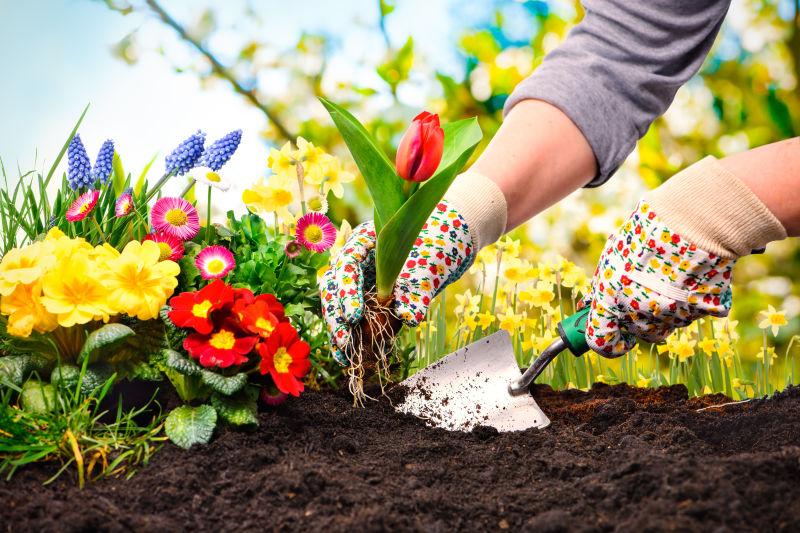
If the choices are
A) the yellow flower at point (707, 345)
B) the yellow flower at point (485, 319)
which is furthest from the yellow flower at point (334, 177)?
the yellow flower at point (707, 345)

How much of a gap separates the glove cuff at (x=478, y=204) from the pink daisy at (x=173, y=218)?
1.96 feet

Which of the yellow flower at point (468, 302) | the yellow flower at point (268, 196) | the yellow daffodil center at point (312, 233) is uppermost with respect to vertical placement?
the yellow flower at point (268, 196)

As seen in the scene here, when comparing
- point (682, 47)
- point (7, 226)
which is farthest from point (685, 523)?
point (7, 226)

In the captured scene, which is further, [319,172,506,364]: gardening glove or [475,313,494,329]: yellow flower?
[475,313,494,329]: yellow flower

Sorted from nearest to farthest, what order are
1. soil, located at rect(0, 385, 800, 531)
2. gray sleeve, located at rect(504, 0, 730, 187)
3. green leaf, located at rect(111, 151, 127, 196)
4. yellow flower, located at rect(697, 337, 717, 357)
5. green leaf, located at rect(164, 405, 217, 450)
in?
soil, located at rect(0, 385, 800, 531) → green leaf, located at rect(164, 405, 217, 450) → gray sleeve, located at rect(504, 0, 730, 187) → green leaf, located at rect(111, 151, 127, 196) → yellow flower, located at rect(697, 337, 717, 357)

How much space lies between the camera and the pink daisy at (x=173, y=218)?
5.08 feet

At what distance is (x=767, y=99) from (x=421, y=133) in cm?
220

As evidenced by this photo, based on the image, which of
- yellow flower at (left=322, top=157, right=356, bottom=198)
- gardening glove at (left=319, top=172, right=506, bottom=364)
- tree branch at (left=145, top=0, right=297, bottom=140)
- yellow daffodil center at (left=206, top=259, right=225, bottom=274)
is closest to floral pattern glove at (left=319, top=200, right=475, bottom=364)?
gardening glove at (left=319, top=172, right=506, bottom=364)

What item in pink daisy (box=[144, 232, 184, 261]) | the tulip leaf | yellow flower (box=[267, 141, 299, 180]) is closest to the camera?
the tulip leaf

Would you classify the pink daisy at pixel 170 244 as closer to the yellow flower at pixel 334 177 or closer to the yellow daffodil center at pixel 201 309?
the yellow daffodil center at pixel 201 309

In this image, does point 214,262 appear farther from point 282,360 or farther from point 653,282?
point 653,282

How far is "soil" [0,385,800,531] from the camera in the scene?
1.04m

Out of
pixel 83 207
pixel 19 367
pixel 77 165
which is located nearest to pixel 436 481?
pixel 19 367

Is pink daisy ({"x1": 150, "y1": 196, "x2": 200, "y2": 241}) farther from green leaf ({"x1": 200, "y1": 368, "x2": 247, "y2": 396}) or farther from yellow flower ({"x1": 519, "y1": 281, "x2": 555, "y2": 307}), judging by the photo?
yellow flower ({"x1": 519, "y1": 281, "x2": 555, "y2": 307})
